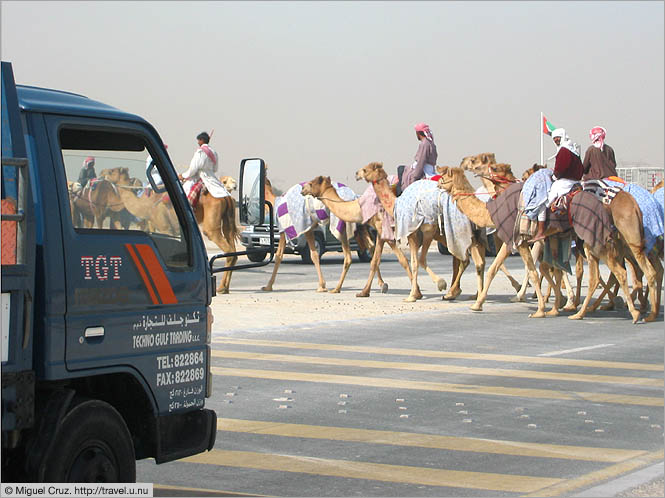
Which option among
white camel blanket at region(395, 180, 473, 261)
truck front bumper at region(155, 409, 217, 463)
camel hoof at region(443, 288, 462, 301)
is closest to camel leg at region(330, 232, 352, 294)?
white camel blanket at region(395, 180, 473, 261)

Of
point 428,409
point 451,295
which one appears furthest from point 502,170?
point 428,409

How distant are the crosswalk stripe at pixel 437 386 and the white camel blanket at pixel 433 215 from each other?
8306 millimetres

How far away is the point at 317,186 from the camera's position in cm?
2256

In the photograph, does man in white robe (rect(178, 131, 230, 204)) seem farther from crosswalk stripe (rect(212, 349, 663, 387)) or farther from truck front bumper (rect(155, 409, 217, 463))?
truck front bumper (rect(155, 409, 217, 463))

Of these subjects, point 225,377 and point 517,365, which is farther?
point 517,365

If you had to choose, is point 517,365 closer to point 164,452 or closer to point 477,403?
point 477,403

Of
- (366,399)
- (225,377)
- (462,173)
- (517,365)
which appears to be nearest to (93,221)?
(366,399)

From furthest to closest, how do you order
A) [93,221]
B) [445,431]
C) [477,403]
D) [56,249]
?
[477,403] < [445,431] < [93,221] < [56,249]

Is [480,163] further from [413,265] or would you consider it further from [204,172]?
[204,172]

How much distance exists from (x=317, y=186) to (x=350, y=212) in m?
0.90

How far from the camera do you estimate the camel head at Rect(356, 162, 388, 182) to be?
855 inches

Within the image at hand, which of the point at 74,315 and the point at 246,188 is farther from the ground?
the point at 246,188

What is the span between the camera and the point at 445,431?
9406 millimetres

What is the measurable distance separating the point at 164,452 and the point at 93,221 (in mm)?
1389
